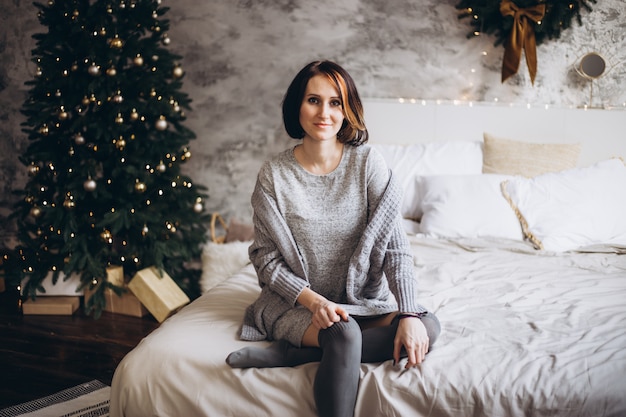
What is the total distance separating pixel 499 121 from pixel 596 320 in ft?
6.20

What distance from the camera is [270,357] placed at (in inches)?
53.2

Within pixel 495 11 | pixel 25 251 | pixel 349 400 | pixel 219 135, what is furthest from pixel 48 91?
pixel 495 11

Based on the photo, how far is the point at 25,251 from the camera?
279 cm

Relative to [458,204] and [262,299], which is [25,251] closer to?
[262,299]

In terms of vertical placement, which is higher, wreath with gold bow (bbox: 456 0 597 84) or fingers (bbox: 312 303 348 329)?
wreath with gold bow (bbox: 456 0 597 84)

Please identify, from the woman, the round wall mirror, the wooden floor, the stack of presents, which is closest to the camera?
the woman

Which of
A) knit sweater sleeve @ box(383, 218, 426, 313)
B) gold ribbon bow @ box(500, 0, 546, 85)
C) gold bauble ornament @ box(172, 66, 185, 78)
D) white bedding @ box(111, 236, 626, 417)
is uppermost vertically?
gold ribbon bow @ box(500, 0, 546, 85)

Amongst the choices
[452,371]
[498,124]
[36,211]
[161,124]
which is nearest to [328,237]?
[452,371]

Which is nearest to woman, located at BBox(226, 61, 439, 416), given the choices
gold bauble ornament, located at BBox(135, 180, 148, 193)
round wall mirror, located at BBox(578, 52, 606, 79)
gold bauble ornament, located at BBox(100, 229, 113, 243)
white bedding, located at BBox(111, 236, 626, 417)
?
white bedding, located at BBox(111, 236, 626, 417)

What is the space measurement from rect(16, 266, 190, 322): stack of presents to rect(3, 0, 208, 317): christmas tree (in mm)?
81

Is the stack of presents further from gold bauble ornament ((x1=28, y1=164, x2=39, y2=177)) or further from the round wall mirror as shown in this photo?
the round wall mirror

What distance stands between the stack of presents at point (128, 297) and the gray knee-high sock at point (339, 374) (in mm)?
1708

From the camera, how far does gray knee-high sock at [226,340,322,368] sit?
4.36 ft

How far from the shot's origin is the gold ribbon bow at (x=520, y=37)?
2984 millimetres
